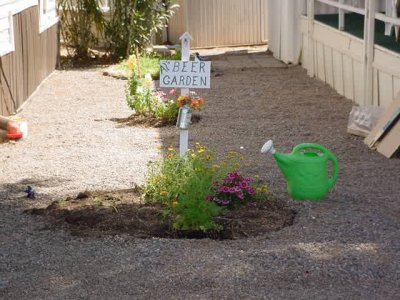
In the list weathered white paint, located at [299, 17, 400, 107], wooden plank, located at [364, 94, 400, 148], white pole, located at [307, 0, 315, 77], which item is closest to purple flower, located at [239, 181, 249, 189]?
Result: wooden plank, located at [364, 94, 400, 148]

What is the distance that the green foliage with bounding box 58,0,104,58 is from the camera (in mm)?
15992

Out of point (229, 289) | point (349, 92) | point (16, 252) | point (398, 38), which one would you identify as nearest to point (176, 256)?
point (229, 289)

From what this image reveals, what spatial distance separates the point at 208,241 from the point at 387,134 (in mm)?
3284

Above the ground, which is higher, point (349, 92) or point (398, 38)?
point (398, 38)

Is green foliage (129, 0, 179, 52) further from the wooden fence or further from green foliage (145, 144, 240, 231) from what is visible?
green foliage (145, 144, 240, 231)

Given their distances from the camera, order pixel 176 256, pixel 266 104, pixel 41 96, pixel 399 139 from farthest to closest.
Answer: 1. pixel 41 96
2. pixel 266 104
3. pixel 399 139
4. pixel 176 256

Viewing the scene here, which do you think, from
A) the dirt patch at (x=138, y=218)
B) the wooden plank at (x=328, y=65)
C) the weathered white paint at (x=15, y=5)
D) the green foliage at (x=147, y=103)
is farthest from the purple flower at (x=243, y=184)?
the wooden plank at (x=328, y=65)

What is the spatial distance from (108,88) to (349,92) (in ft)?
11.5

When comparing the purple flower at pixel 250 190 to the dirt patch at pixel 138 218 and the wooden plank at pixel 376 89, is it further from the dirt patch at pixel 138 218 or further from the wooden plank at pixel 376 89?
the wooden plank at pixel 376 89

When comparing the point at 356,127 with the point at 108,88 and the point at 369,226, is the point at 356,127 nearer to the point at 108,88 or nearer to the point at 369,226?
the point at 369,226

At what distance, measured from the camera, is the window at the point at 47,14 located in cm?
1397

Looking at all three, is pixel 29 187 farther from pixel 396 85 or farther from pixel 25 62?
pixel 25 62

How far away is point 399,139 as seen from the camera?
8148 millimetres

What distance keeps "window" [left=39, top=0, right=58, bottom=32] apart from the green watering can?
795 centimetres
